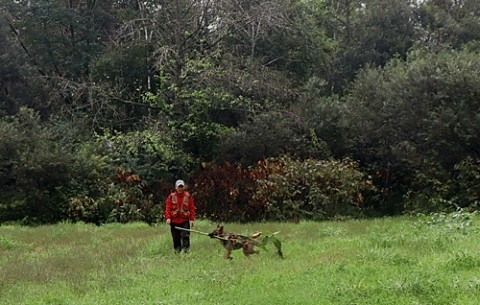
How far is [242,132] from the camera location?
2458 cm

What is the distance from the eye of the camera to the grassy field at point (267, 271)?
8.20m

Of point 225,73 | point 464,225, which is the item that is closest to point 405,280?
point 464,225

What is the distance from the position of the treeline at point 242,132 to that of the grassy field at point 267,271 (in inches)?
266

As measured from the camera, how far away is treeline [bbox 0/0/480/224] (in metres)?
21.9

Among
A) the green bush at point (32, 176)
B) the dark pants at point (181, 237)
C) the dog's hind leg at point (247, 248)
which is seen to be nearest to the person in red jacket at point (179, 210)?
the dark pants at point (181, 237)

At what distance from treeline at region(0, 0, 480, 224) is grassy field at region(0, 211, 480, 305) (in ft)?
22.2

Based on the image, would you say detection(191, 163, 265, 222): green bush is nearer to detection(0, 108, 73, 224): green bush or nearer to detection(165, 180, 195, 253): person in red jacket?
detection(0, 108, 73, 224): green bush

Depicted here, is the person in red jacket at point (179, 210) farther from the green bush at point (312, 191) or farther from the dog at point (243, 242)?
the green bush at point (312, 191)

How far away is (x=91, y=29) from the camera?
32125 millimetres

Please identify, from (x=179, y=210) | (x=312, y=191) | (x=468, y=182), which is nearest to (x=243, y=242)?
(x=179, y=210)

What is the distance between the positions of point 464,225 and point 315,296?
6.19m

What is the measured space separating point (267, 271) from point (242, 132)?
47.9 ft

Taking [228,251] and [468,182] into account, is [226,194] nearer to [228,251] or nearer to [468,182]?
[468,182]

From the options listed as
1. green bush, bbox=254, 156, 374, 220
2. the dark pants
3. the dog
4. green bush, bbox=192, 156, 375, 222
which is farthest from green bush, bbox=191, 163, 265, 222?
the dog
